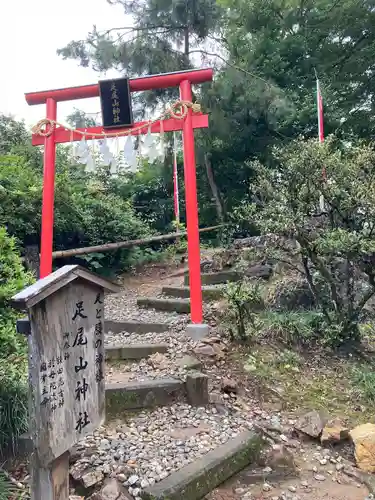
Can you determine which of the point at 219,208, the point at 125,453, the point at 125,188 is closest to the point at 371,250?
the point at 125,453

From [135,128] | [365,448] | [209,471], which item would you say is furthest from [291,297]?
[209,471]

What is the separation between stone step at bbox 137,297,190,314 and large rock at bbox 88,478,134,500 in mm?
3178

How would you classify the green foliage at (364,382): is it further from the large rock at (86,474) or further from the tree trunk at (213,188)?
the tree trunk at (213,188)

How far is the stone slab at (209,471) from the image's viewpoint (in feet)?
7.42

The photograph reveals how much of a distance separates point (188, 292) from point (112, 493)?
401cm

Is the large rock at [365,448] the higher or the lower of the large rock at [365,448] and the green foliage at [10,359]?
the lower

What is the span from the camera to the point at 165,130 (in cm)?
528

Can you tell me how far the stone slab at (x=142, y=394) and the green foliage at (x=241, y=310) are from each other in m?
1.18

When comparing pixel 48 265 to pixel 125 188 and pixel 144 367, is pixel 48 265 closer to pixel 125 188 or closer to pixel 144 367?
pixel 144 367

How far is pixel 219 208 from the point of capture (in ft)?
38.3

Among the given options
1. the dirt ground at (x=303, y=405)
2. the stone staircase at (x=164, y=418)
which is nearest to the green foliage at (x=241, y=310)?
the dirt ground at (x=303, y=405)

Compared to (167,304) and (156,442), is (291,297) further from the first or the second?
(156,442)

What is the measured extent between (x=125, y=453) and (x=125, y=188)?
955 centimetres

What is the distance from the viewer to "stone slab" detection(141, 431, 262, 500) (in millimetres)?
2262
